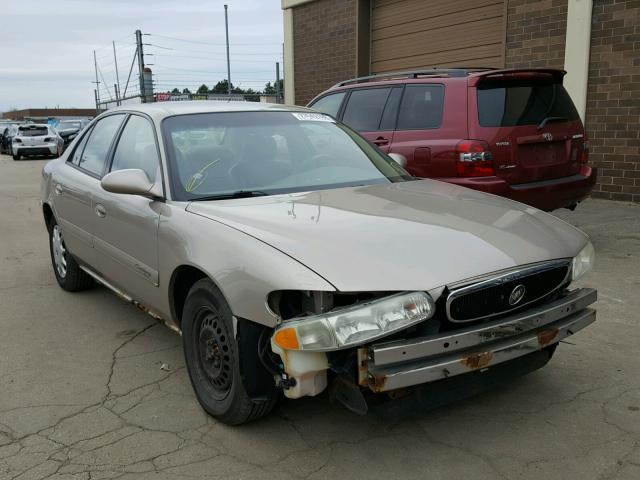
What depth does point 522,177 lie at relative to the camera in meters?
5.73

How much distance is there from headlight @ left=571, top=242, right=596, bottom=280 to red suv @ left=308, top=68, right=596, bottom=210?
7.92 ft

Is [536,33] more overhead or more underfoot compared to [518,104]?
more overhead

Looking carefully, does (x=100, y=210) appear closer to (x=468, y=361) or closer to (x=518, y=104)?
(x=468, y=361)

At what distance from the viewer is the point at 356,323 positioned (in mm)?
2418

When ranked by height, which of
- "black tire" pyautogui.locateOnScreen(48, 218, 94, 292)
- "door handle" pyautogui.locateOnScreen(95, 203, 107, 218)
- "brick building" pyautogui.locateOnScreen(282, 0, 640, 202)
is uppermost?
"brick building" pyautogui.locateOnScreen(282, 0, 640, 202)

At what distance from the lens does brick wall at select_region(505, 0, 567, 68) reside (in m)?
9.97

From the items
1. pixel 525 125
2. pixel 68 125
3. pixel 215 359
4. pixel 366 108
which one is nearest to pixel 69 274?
pixel 215 359

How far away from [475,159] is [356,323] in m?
3.61

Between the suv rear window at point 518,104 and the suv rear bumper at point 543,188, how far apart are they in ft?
1.87

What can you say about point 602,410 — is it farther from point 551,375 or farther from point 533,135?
point 533,135

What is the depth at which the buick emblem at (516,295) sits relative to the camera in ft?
8.95

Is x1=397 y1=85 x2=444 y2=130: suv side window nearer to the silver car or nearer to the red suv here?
the red suv

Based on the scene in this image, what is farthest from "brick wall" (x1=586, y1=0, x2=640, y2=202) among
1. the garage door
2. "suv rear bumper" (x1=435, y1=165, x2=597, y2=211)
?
"suv rear bumper" (x1=435, y1=165, x2=597, y2=211)

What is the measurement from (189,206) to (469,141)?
326 cm
